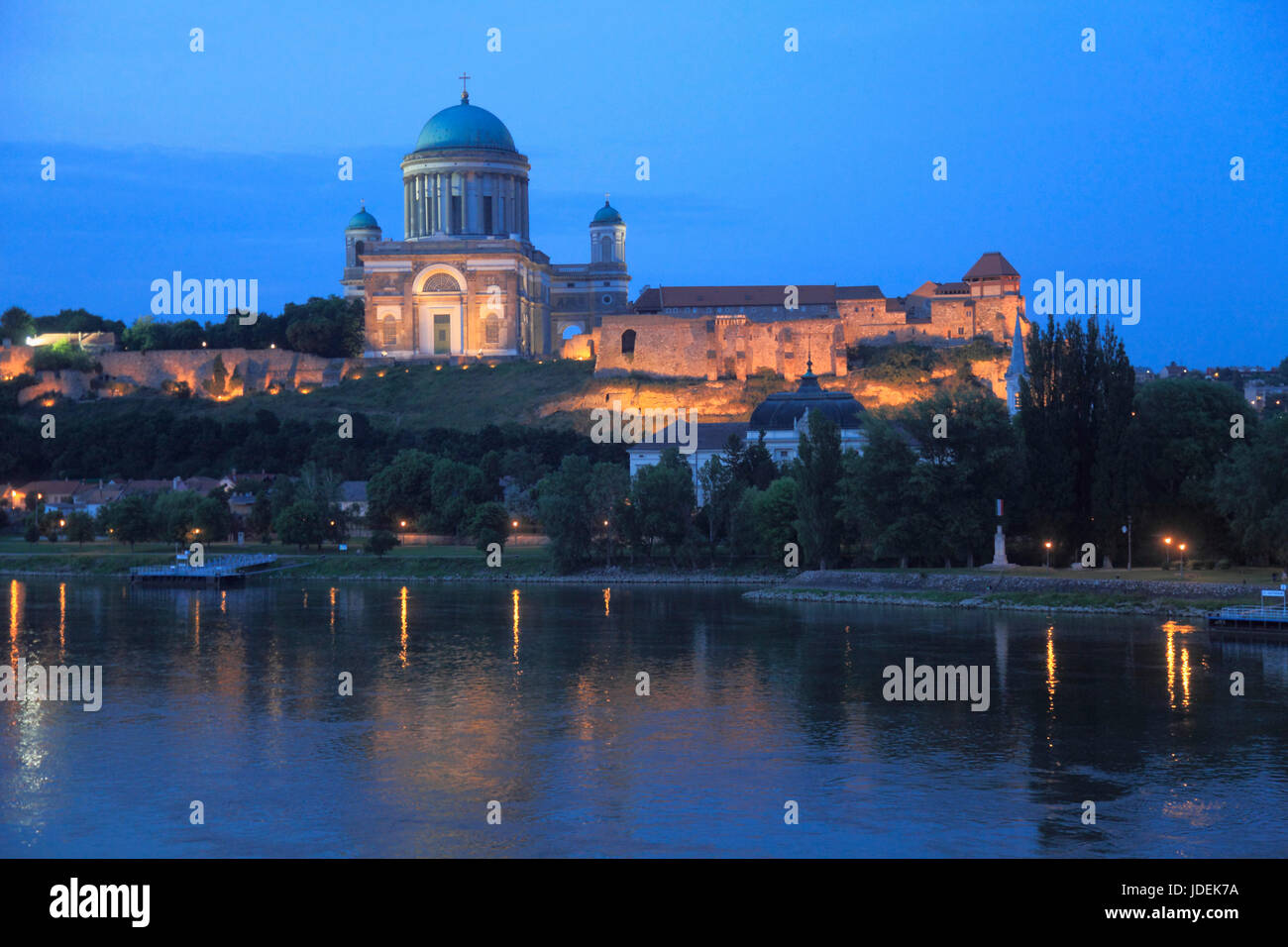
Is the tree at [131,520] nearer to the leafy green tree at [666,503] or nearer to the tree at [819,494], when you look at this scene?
the leafy green tree at [666,503]

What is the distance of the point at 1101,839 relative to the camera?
1692cm

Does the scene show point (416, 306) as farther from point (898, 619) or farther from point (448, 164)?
A: point (898, 619)

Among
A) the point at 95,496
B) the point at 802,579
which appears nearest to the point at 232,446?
the point at 95,496

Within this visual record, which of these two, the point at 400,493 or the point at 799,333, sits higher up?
the point at 799,333

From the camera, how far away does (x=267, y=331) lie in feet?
309

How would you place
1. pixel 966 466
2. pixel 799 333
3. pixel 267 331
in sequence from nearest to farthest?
1. pixel 966 466
2. pixel 799 333
3. pixel 267 331

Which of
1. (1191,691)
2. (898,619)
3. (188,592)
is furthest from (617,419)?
(1191,691)

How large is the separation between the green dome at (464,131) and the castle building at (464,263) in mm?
61

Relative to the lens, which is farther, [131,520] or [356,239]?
[356,239]

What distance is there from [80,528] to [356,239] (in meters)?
47.0

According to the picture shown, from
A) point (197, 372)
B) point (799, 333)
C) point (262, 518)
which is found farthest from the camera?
point (197, 372)

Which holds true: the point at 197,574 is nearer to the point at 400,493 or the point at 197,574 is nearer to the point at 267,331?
the point at 400,493

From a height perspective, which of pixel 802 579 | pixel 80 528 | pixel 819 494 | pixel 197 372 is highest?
pixel 197 372

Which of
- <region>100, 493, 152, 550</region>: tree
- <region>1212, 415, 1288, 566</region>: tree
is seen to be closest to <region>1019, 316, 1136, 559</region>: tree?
<region>1212, 415, 1288, 566</region>: tree
